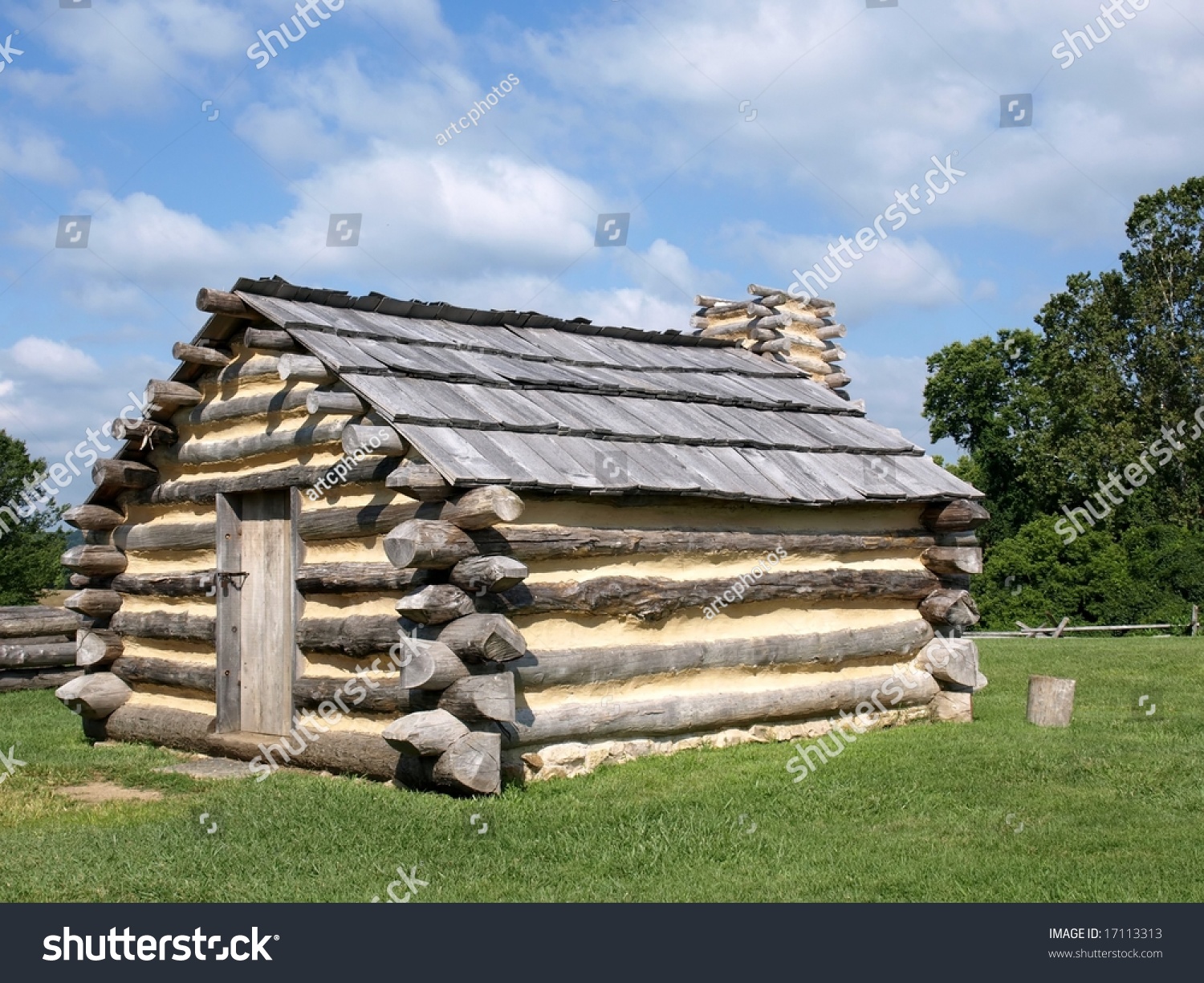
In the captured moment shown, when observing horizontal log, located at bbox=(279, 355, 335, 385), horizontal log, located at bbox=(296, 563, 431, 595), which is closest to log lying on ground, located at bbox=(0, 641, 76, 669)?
horizontal log, located at bbox=(296, 563, 431, 595)

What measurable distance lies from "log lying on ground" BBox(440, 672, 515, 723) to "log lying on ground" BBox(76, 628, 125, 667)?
542 centimetres

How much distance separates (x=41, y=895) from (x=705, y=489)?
5.77 meters

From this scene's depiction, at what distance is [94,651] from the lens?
503 inches

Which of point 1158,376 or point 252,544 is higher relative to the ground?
point 1158,376

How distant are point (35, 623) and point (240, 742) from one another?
8.65 meters

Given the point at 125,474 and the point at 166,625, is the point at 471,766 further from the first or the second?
the point at 125,474

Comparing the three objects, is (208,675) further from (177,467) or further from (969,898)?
(969,898)

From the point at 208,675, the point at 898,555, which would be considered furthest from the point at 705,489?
the point at 208,675

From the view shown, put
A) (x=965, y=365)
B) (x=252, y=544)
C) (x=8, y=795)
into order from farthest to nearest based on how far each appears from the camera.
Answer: (x=965, y=365)
(x=252, y=544)
(x=8, y=795)

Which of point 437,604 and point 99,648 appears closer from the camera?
point 437,604

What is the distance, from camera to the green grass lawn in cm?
660

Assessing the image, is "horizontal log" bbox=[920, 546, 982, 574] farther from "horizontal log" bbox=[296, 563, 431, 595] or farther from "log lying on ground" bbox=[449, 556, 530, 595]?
"horizontal log" bbox=[296, 563, 431, 595]

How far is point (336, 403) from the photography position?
31.8 ft

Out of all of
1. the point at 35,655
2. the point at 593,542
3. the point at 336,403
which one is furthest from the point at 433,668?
the point at 35,655
